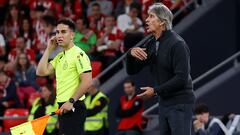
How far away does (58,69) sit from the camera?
1016 cm

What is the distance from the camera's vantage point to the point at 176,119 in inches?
369

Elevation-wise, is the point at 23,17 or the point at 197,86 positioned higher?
the point at 23,17

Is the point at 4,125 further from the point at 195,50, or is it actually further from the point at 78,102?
the point at 78,102

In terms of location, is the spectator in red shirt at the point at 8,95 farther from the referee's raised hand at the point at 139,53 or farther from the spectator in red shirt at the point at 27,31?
the referee's raised hand at the point at 139,53

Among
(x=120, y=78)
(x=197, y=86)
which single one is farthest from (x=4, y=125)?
(x=197, y=86)

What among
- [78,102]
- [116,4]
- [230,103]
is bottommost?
[230,103]

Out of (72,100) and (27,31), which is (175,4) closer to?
(27,31)

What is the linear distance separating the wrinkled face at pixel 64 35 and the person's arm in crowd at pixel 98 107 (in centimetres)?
470

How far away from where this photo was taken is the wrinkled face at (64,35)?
398 inches

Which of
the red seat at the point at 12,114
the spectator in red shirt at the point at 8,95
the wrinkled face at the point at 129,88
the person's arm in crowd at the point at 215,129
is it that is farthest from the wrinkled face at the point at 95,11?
the person's arm in crowd at the point at 215,129

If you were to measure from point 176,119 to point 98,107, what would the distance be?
551 centimetres

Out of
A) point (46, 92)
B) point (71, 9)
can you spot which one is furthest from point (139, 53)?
point (71, 9)

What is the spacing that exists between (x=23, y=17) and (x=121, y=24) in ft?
11.6

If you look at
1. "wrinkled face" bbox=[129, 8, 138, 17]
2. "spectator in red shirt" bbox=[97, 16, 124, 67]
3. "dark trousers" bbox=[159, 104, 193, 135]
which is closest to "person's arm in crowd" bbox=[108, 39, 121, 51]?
"spectator in red shirt" bbox=[97, 16, 124, 67]
